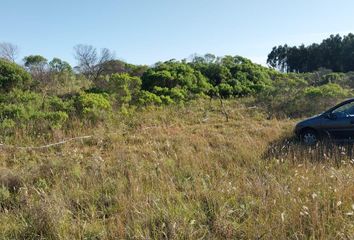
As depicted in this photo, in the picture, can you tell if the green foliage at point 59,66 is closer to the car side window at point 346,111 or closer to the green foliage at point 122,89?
the green foliage at point 122,89

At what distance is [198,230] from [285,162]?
10.1 ft

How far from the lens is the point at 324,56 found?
5181cm

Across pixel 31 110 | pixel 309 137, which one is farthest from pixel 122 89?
pixel 309 137

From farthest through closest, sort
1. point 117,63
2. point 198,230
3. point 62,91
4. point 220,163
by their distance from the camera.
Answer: point 117,63 → point 62,91 → point 220,163 → point 198,230

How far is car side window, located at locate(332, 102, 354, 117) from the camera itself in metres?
9.99

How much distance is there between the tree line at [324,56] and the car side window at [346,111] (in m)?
40.5

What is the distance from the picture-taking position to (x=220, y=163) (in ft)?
23.3

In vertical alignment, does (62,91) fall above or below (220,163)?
above

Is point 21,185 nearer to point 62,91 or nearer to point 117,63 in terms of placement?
point 62,91

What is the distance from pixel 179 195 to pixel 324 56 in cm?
5174

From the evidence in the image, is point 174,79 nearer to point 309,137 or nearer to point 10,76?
point 10,76

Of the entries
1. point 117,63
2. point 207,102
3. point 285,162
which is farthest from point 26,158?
point 117,63

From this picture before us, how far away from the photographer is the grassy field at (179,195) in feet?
13.3

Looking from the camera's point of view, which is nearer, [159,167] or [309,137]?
[159,167]
